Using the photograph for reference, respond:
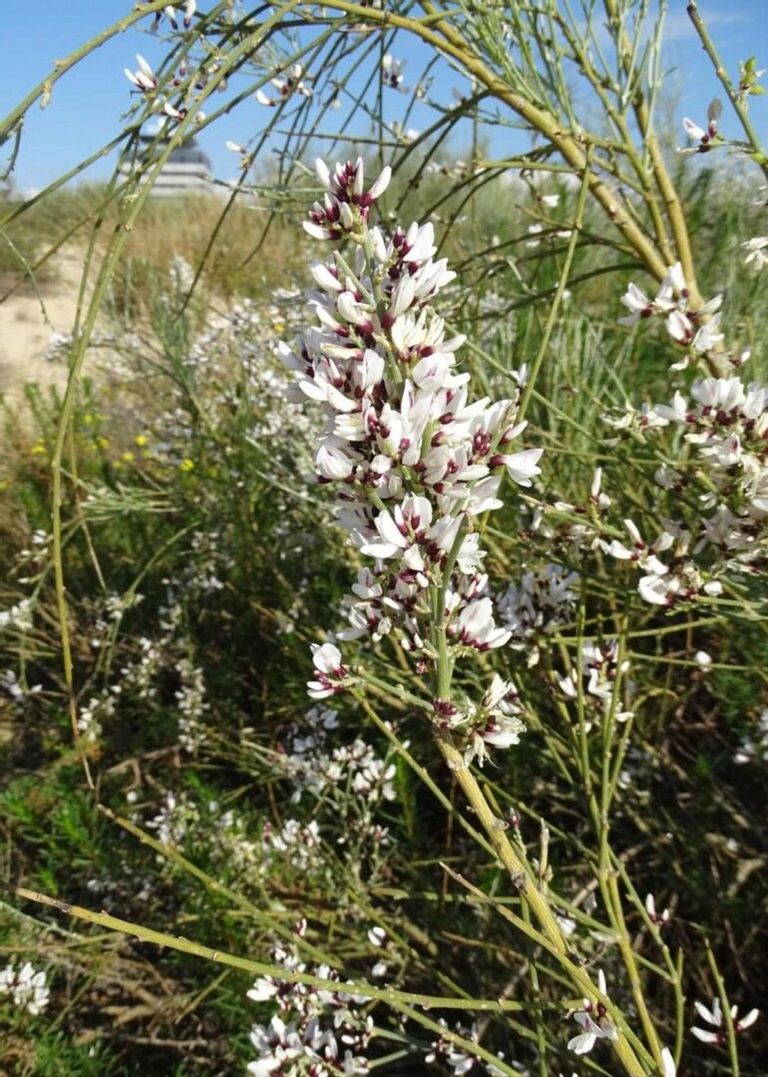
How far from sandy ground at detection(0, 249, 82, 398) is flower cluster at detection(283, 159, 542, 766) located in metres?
6.28

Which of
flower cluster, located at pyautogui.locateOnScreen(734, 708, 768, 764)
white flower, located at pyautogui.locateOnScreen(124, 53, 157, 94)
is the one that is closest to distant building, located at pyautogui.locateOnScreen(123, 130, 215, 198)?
white flower, located at pyautogui.locateOnScreen(124, 53, 157, 94)

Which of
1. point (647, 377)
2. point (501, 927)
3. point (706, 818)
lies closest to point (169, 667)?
point (501, 927)

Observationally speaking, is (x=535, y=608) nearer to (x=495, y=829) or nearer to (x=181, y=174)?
(x=495, y=829)

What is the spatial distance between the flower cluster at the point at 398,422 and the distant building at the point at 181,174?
0.20m

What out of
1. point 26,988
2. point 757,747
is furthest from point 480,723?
point 26,988

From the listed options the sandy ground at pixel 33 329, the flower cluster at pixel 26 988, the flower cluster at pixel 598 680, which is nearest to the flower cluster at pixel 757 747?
the flower cluster at pixel 598 680

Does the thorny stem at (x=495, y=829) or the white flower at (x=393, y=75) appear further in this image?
the white flower at (x=393, y=75)

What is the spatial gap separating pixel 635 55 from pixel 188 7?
0.75 m

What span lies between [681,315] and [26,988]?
1828 millimetres

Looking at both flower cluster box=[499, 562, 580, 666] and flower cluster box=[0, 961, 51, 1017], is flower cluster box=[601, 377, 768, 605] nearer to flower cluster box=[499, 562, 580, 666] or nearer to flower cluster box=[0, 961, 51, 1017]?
flower cluster box=[499, 562, 580, 666]

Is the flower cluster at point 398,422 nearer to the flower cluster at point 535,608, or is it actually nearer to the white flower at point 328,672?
the white flower at point 328,672

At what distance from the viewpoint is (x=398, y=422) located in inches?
27.0

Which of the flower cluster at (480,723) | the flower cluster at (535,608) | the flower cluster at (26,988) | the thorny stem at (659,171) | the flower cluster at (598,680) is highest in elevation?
the thorny stem at (659,171)

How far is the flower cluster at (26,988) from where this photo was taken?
1709 millimetres
